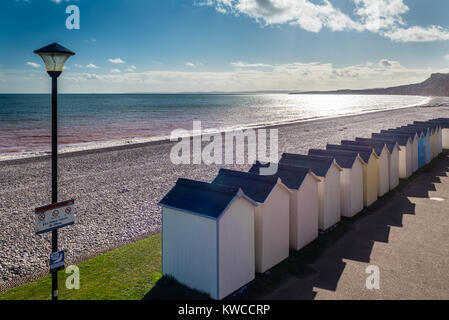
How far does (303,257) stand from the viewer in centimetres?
887

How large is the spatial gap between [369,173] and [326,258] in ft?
17.3

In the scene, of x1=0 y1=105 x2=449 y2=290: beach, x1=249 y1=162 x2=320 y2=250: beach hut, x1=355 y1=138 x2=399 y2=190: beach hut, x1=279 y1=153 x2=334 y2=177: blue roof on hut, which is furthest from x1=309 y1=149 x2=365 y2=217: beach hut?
x1=0 y1=105 x2=449 y2=290: beach

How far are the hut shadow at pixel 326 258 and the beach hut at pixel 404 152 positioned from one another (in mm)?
3249

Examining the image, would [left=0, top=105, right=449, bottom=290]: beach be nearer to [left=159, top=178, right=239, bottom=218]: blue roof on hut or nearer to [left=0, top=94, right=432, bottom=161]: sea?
[left=159, top=178, right=239, bottom=218]: blue roof on hut

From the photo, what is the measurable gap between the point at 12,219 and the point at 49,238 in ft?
9.12

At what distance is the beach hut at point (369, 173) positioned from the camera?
12.5m

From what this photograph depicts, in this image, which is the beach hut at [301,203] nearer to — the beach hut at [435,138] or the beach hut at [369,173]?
the beach hut at [369,173]

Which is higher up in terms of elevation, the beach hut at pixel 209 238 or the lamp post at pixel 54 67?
the lamp post at pixel 54 67

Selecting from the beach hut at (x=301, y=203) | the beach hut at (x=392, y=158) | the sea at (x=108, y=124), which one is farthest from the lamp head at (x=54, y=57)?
the sea at (x=108, y=124)

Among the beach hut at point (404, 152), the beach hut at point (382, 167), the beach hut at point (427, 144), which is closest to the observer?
the beach hut at point (382, 167)

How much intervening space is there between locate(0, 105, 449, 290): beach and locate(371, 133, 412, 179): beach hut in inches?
341

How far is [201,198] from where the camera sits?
7.31m
